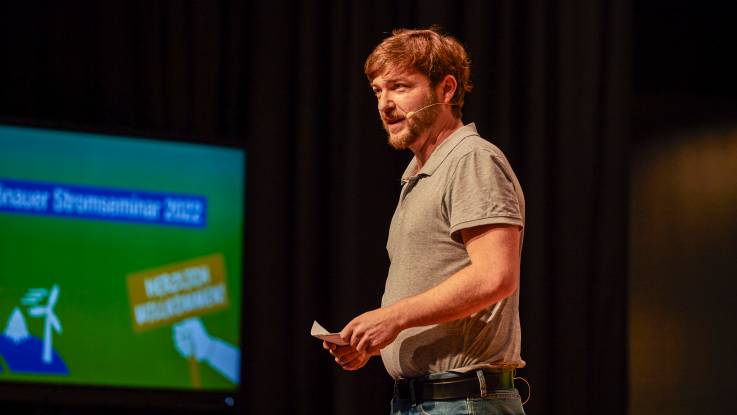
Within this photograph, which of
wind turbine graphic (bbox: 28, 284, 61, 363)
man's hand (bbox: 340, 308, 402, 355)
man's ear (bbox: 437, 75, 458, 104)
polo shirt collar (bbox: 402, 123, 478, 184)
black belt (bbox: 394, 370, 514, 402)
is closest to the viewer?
man's hand (bbox: 340, 308, 402, 355)

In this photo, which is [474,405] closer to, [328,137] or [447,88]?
[447,88]

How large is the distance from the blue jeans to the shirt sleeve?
28 cm

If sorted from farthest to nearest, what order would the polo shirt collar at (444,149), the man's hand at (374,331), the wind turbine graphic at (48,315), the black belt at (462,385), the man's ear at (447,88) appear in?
the wind turbine graphic at (48,315), the man's ear at (447,88), the polo shirt collar at (444,149), the black belt at (462,385), the man's hand at (374,331)

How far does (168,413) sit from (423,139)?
196 cm

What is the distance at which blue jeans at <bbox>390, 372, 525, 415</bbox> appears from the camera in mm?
1622

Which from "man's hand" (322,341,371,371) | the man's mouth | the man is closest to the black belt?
the man

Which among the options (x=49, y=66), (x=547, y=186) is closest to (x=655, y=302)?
(x=547, y=186)

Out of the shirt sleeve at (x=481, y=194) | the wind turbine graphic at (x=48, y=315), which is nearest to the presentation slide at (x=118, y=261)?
the wind turbine graphic at (x=48, y=315)

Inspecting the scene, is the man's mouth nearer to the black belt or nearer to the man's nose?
the man's nose

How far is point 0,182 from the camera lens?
311cm

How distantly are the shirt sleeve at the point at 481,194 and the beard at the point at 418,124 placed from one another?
193mm

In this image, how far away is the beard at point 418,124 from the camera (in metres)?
1.83

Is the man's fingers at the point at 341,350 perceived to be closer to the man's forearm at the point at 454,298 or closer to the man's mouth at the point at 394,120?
the man's forearm at the point at 454,298

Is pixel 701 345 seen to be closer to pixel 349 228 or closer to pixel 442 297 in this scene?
pixel 349 228
